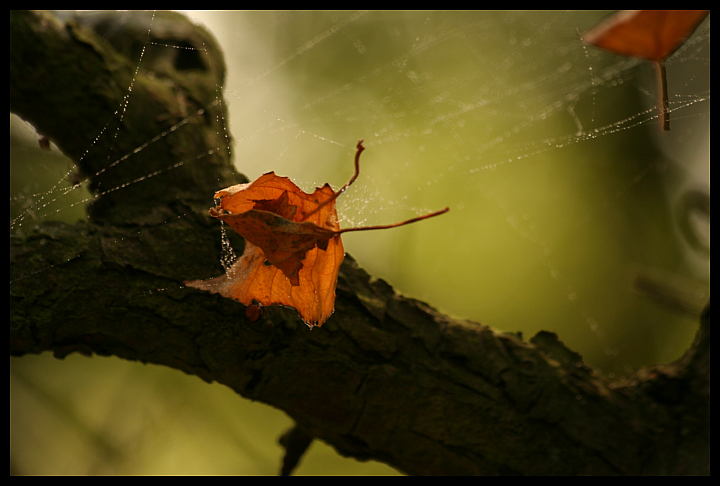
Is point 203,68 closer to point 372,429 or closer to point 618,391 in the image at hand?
point 372,429

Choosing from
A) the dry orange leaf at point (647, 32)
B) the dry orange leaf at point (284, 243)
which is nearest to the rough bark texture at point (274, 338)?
the dry orange leaf at point (284, 243)

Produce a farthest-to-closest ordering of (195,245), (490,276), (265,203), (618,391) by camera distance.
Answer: (490,276) < (618,391) < (195,245) < (265,203)

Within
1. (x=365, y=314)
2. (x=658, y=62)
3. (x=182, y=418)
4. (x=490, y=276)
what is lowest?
(x=182, y=418)

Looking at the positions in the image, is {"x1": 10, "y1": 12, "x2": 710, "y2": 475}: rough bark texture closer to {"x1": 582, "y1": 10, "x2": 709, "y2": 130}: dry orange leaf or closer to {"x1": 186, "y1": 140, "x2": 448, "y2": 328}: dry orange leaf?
{"x1": 186, "y1": 140, "x2": 448, "y2": 328}: dry orange leaf

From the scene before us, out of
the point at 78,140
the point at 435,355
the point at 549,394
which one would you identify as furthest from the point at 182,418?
the point at 549,394

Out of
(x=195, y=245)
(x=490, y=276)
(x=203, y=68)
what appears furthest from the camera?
(x=490, y=276)

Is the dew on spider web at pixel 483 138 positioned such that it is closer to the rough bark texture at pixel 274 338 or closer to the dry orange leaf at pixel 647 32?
the rough bark texture at pixel 274 338

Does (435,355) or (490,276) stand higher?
(490,276)
